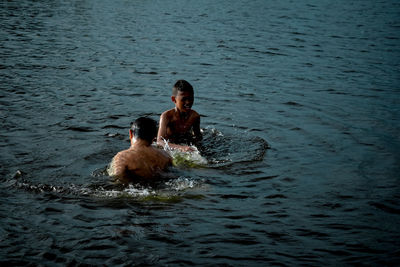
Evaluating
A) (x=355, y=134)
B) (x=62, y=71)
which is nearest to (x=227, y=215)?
(x=355, y=134)

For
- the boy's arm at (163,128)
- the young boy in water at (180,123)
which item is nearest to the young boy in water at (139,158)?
the young boy in water at (180,123)

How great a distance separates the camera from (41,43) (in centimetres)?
1638

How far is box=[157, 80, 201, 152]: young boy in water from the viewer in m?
8.20

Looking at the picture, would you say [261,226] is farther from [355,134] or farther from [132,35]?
[132,35]

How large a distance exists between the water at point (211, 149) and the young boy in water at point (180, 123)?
0.45m

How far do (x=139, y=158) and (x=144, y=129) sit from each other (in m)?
0.39

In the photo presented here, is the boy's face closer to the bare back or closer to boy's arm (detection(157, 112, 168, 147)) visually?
boy's arm (detection(157, 112, 168, 147))

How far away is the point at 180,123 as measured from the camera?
8.55m

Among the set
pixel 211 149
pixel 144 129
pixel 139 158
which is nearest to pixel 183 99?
pixel 211 149

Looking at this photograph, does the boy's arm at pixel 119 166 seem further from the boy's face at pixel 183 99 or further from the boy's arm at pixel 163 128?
the boy's face at pixel 183 99

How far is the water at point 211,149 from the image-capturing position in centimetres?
497

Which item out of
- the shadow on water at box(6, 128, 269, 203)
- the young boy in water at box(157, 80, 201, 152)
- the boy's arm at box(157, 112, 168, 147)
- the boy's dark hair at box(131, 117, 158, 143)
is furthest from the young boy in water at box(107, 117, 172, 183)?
the boy's arm at box(157, 112, 168, 147)

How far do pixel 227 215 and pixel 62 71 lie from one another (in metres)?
8.90

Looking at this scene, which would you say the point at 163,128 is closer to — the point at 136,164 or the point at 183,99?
the point at 183,99
